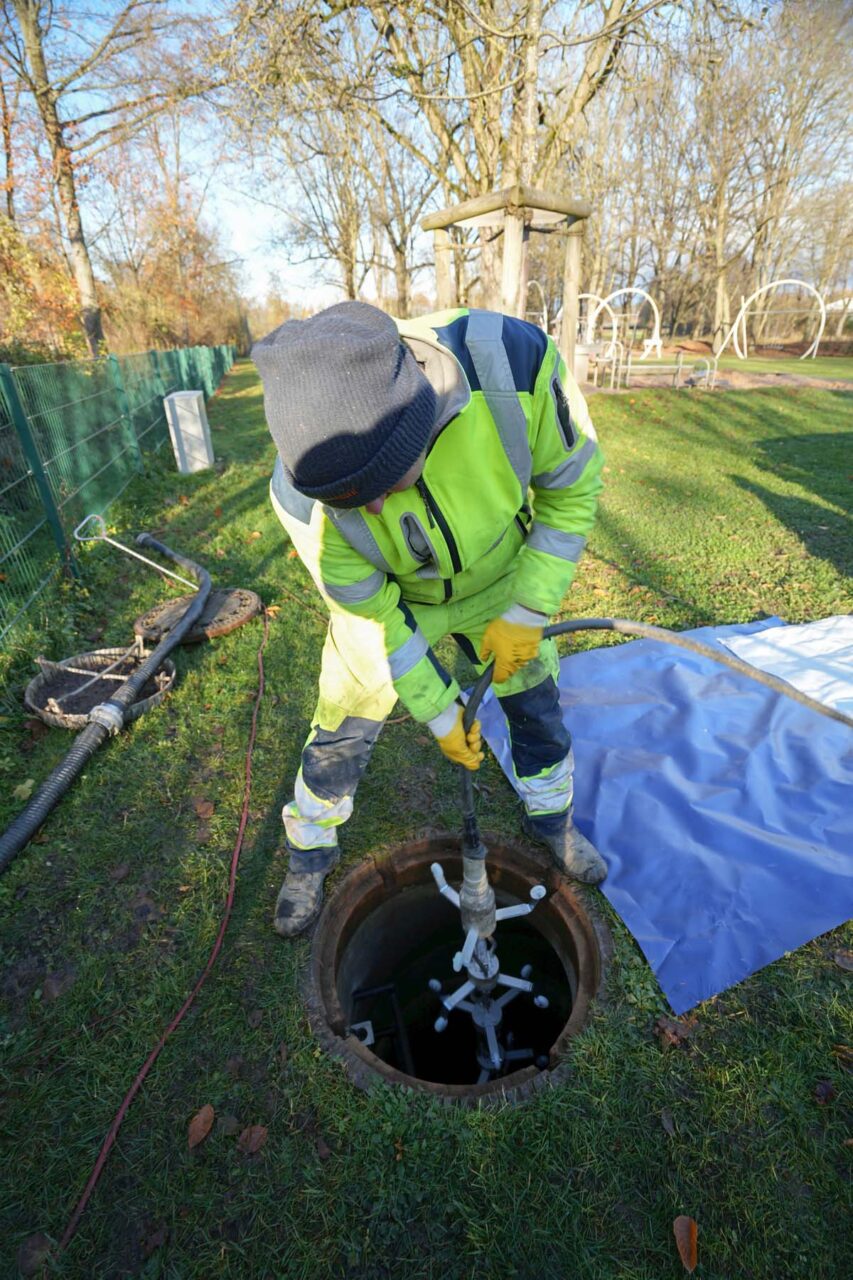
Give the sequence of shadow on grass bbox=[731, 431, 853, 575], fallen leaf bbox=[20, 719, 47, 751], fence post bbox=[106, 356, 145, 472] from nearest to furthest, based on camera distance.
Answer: fallen leaf bbox=[20, 719, 47, 751], shadow on grass bbox=[731, 431, 853, 575], fence post bbox=[106, 356, 145, 472]

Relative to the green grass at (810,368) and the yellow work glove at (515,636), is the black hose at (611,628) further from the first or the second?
the green grass at (810,368)

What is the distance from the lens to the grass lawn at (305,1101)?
1546 mm

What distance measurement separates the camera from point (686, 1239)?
151 cm

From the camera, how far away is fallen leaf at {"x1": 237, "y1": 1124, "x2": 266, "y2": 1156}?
1.72m

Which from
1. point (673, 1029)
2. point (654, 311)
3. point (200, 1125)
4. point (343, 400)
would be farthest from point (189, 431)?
point (654, 311)

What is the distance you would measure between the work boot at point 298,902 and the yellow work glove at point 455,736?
2.80 ft

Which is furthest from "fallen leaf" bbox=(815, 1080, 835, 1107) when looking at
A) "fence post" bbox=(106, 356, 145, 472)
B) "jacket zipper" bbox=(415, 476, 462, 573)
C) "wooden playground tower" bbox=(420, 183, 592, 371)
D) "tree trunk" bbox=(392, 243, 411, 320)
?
"tree trunk" bbox=(392, 243, 411, 320)

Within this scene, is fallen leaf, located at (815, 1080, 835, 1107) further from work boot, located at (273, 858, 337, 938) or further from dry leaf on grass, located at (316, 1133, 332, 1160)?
work boot, located at (273, 858, 337, 938)

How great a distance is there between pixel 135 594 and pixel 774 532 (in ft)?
18.0

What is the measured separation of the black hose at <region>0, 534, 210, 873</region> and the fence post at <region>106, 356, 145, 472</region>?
491cm

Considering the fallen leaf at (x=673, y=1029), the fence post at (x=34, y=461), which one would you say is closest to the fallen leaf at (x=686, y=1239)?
the fallen leaf at (x=673, y=1029)

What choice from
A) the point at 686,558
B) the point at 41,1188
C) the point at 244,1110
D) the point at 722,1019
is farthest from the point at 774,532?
the point at 41,1188

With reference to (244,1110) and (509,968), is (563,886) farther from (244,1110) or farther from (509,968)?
(244,1110)

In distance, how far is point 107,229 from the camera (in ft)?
65.7
